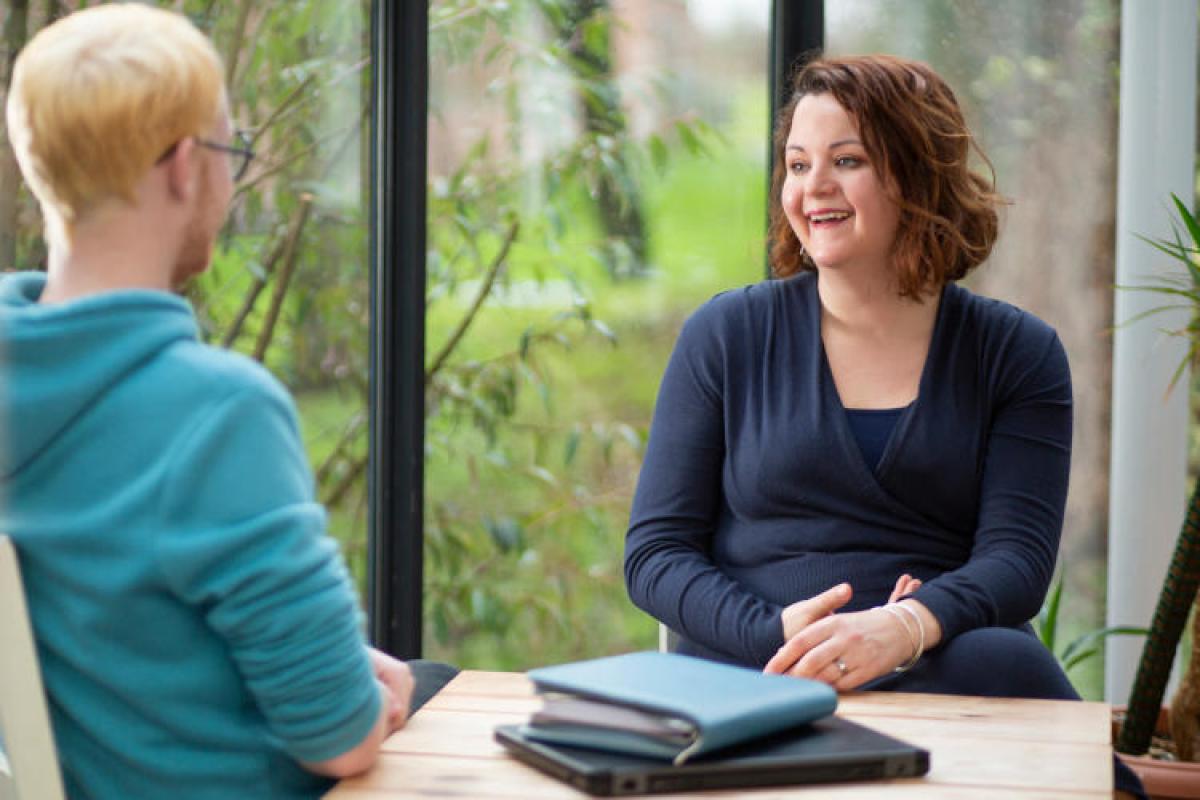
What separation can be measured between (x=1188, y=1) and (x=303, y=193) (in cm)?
174

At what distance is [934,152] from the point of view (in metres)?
2.21

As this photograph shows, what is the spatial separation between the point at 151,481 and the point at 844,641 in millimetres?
907

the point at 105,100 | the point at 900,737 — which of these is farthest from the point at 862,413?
the point at 105,100

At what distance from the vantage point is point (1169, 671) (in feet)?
8.61

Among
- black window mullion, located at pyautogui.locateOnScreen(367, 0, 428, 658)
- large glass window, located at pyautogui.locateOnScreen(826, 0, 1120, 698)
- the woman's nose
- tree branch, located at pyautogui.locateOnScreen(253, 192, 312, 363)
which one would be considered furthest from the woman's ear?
large glass window, located at pyautogui.locateOnScreen(826, 0, 1120, 698)

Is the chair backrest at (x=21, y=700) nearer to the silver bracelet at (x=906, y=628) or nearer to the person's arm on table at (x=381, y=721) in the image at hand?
the person's arm on table at (x=381, y=721)

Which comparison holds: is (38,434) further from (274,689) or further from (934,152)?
(934,152)

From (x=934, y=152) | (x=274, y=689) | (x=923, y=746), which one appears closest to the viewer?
(x=274, y=689)

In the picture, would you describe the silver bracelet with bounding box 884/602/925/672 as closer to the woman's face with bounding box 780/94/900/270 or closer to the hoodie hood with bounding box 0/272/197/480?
the woman's face with bounding box 780/94/900/270

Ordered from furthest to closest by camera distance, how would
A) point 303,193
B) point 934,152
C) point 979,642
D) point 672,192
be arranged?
point 672,192, point 303,193, point 934,152, point 979,642

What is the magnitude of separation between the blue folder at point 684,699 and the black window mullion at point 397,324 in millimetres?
1553

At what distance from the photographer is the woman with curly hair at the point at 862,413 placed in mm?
2062

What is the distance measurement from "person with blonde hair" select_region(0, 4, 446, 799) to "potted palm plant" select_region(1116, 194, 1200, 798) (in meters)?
1.73

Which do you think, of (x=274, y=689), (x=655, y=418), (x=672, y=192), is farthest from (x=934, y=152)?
(x=274, y=689)
